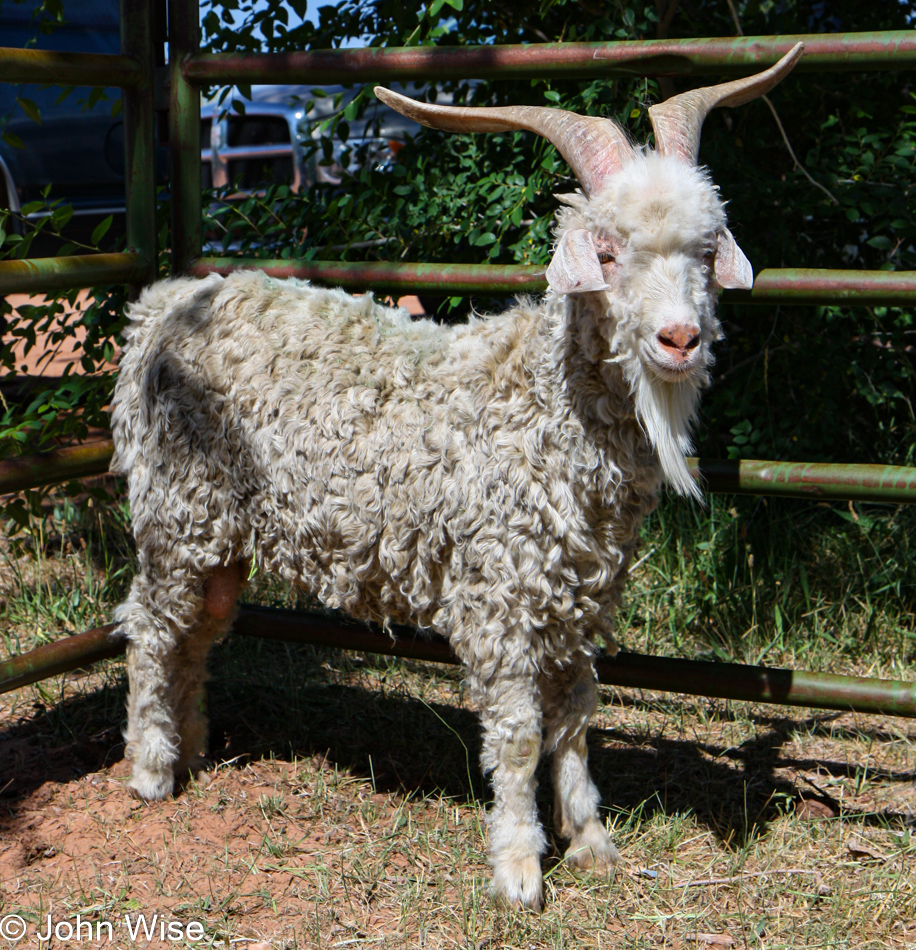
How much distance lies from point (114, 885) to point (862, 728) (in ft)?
7.65

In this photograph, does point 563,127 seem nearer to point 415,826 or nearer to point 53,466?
point 53,466

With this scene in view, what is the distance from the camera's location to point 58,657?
302 cm

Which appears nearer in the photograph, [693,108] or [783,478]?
[693,108]

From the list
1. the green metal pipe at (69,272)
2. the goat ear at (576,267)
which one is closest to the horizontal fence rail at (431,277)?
the green metal pipe at (69,272)

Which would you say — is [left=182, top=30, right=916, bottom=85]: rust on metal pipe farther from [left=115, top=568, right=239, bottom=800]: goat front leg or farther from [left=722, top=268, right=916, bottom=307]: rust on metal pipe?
[left=115, top=568, right=239, bottom=800]: goat front leg

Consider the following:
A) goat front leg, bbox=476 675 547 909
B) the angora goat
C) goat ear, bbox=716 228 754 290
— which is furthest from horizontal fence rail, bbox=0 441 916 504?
goat front leg, bbox=476 675 547 909

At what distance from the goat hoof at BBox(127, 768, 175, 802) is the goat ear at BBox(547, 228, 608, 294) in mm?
1857

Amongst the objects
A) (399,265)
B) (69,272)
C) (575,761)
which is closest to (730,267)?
(399,265)

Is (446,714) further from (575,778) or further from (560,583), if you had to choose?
(560,583)

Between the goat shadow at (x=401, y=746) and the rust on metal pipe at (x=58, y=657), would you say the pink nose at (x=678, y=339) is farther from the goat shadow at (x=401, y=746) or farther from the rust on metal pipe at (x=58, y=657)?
the rust on metal pipe at (x=58, y=657)

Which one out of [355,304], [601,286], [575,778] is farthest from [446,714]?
[601,286]

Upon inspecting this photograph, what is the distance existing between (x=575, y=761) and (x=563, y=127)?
1.61 metres

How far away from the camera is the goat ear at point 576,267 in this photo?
7.32 ft

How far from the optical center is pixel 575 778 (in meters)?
2.74
